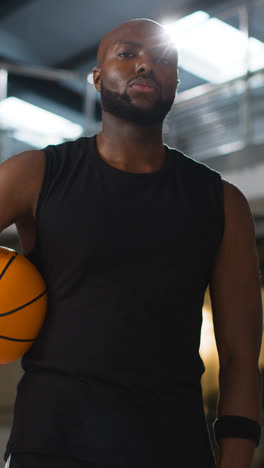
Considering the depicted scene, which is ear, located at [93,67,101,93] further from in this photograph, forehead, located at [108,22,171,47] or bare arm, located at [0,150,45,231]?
bare arm, located at [0,150,45,231]

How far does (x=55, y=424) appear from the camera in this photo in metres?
0.96

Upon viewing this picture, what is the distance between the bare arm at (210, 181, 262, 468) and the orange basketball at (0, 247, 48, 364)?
1.02 ft

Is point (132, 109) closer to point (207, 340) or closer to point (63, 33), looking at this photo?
point (207, 340)

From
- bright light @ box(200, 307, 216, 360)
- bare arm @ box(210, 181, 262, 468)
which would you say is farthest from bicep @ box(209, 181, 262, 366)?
bright light @ box(200, 307, 216, 360)

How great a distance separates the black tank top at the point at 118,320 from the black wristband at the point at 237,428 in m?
0.03

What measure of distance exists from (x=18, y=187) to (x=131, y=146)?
8.7 inches

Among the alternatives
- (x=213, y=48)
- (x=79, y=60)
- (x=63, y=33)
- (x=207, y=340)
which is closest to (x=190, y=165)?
(x=207, y=340)

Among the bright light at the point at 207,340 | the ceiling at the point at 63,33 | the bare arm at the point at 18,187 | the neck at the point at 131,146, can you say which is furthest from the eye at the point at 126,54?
the ceiling at the point at 63,33

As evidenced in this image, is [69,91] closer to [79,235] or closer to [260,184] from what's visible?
[260,184]

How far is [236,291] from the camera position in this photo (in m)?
1.12

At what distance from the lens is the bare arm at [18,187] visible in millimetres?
1042

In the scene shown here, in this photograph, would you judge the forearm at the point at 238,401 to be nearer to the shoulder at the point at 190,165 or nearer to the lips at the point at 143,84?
the shoulder at the point at 190,165

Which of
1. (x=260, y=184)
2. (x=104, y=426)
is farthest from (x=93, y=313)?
(x=260, y=184)

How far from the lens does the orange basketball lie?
104 centimetres
